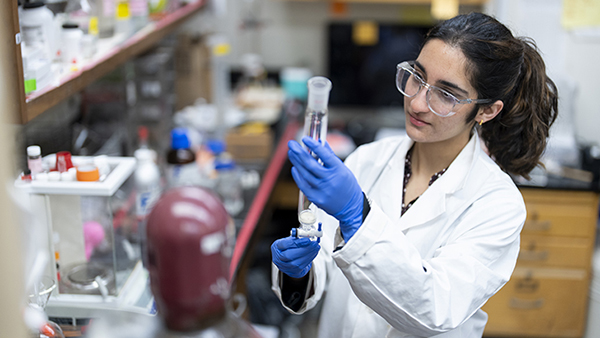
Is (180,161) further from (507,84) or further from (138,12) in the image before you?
(507,84)

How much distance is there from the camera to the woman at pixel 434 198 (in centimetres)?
104

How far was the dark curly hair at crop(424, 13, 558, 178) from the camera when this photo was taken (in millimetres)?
1211

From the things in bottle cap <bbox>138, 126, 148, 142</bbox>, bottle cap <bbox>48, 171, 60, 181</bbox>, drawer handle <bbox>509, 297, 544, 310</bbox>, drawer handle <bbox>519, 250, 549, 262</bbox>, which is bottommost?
drawer handle <bbox>509, 297, 544, 310</bbox>

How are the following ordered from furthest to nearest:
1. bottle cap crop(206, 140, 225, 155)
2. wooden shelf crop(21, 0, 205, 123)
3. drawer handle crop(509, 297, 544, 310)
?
drawer handle crop(509, 297, 544, 310)
bottle cap crop(206, 140, 225, 155)
wooden shelf crop(21, 0, 205, 123)

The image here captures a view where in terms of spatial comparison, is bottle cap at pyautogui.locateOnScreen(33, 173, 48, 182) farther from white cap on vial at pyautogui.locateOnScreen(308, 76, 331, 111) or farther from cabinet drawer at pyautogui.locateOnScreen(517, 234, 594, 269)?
cabinet drawer at pyautogui.locateOnScreen(517, 234, 594, 269)

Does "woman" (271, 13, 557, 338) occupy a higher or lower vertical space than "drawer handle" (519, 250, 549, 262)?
higher

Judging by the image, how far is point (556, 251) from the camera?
289 centimetres

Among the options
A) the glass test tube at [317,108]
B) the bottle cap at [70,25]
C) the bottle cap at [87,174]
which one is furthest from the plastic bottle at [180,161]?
the glass test tube at [317,108]

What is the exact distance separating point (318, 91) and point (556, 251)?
2.28 metres

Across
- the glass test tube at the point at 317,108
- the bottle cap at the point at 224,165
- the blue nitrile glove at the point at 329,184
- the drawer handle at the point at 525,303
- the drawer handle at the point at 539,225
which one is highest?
the glass test tube at the point at 317,108

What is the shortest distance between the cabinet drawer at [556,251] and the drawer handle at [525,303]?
22cm

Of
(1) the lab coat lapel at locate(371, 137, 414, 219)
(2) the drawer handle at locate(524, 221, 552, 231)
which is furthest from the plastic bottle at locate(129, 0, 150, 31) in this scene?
(2) the drawer handle at locate(524, 221, 552, 231)

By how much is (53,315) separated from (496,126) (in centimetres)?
120

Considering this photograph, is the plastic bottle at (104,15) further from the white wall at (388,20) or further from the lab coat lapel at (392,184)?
the white wall at (388,20)
